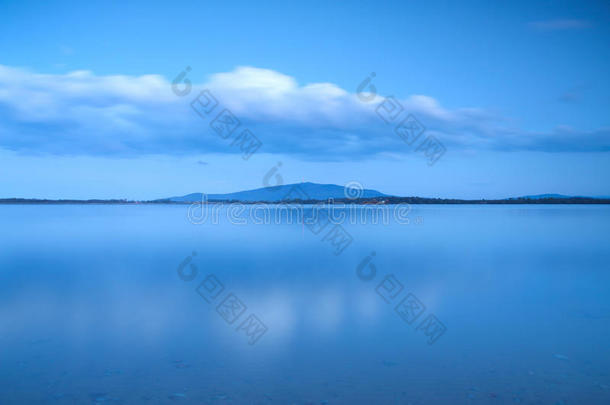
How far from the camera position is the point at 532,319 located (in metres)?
7.39

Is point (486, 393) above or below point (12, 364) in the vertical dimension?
below

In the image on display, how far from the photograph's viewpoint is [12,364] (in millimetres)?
5105

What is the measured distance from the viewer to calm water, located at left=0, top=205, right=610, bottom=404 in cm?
455

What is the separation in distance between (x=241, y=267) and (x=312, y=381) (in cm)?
890

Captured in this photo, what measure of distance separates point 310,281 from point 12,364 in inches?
280

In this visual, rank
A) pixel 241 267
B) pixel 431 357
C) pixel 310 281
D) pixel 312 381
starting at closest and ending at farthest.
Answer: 1. pixel 312 381
2. pixel 431 357
3. pixel 310 281
4. pixel 241 267

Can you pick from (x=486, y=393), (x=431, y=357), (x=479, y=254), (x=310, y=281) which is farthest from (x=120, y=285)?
(x=479, y=254)

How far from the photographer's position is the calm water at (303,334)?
4555 millimetres

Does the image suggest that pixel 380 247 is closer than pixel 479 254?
No

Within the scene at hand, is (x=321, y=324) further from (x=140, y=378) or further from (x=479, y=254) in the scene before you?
(x=479, y=254)

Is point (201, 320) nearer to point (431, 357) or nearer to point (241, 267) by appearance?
point (431, 357)

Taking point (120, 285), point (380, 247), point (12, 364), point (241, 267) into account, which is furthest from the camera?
point (380, 247)

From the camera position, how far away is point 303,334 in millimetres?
6477

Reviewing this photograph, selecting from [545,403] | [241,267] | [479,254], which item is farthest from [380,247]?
[545,403]
